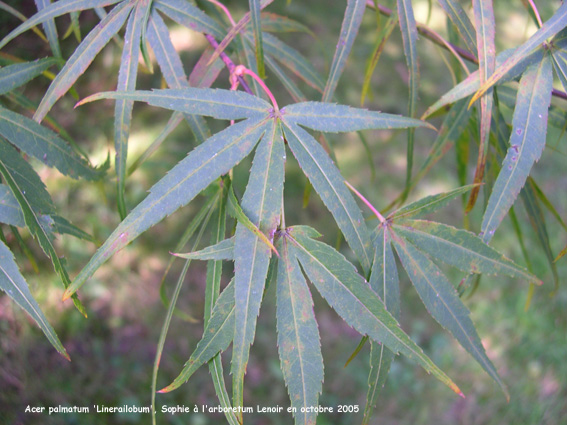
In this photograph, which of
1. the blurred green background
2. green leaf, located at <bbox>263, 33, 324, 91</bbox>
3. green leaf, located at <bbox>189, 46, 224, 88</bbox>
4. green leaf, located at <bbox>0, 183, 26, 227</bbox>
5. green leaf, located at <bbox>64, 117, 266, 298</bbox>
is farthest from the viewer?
the blurred green background

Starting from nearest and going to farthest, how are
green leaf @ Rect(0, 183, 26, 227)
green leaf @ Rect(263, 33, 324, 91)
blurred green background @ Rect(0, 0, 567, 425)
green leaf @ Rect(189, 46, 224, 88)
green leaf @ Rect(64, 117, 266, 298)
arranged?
green leaf @ Rect(64, 117, 266, 298)
green leaf @ Rect(0, 183, 26, 227)
green leaf @ Rect(189, 46, 224, 88)
green leaf @ Rect(263, 33, 324, 91)
blurred green background @ Rect(0, 0, 567, 425)

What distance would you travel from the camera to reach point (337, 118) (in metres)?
0.54

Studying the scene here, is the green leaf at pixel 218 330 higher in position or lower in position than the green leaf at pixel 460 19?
lower

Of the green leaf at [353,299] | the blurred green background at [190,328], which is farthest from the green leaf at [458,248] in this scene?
the blurred green background at [190,328]

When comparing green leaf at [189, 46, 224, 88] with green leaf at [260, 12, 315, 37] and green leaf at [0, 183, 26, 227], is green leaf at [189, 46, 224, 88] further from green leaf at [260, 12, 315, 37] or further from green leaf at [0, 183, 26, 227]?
green leaf at [0, 183, 26, 227]

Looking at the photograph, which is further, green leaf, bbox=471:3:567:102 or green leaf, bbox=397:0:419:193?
green leaf, bbox=397:0:419:193

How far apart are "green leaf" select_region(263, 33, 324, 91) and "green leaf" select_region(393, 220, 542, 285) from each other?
0.36m

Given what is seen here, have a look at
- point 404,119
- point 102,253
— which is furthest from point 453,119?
point 102,253

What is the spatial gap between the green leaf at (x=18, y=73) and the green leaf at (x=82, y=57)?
77 millimetres

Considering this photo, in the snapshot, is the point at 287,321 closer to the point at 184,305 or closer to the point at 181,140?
the point at 184,305

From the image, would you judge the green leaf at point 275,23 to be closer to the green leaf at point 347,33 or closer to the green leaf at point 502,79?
the green leaf at point 347,33

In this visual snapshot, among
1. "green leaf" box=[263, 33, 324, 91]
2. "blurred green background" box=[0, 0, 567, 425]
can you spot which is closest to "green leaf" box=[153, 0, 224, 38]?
"green leaf" box=[263, 33, 324, 91]

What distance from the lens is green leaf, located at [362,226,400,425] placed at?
571 mm

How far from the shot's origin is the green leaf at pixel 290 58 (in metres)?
0.82
